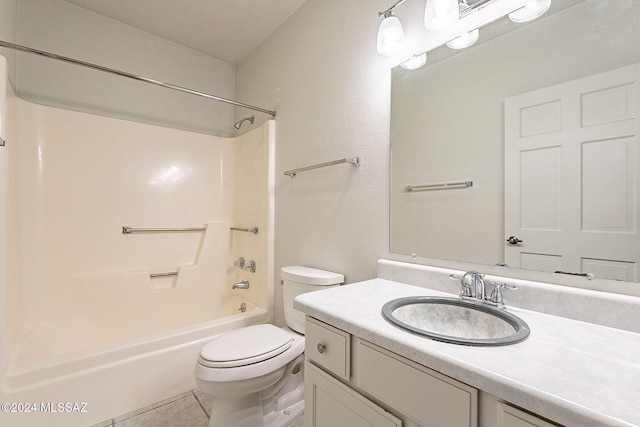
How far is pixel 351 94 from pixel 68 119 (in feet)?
6.46

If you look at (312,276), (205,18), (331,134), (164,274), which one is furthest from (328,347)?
(205,18)

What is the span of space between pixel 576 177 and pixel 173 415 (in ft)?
6.82

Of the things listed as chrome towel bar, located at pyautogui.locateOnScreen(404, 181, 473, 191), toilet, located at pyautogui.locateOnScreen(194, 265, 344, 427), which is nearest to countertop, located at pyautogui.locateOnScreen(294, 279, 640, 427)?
chrome towel bar, located at pyautogui.locateOnScreen(404, 181, 473, 191)

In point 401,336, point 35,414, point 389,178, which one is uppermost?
point 389,178

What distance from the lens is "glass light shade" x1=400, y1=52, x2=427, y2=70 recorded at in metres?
1.19

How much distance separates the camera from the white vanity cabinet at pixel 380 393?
536 millimetres

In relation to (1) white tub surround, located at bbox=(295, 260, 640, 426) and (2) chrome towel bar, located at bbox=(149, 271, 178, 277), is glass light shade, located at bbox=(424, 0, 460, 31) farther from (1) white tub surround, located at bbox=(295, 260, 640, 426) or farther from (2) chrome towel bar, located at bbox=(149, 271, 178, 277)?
(2) chrome towel bar, located at bbox=(149, 271, 178, 277)

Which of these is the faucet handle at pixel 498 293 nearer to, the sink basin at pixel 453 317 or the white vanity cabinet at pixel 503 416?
the sink basin at pixel 453 317

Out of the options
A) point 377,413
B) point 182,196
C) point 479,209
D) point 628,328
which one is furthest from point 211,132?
point 628,328

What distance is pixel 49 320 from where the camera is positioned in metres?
1.77

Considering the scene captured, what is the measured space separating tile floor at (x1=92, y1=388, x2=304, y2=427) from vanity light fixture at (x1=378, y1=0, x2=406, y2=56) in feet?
6.29

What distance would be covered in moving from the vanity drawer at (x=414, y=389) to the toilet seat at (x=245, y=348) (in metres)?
0.64

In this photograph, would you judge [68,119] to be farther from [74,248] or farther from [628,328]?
[628,328]

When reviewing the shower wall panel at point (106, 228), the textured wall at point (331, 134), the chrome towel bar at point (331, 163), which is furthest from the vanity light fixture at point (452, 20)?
the shower wall panel at point (106, 228)
